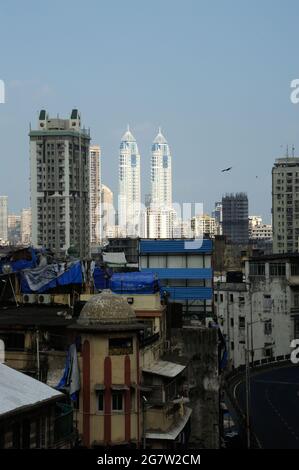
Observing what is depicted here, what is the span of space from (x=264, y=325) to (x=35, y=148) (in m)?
104

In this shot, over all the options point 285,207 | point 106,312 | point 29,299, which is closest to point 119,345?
point 106,312

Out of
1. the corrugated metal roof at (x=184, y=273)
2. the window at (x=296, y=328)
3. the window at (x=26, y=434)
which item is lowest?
the window at (x=296, y=328)

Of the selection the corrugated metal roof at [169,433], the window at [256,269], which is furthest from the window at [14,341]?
the window at [256,269]

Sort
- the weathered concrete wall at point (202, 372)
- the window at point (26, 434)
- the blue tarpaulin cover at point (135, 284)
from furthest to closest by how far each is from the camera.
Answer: the weathered concrete wall at point (202, 372) → the blue tarpaulin cover at point (135, 284) → the window at point (26, 434)

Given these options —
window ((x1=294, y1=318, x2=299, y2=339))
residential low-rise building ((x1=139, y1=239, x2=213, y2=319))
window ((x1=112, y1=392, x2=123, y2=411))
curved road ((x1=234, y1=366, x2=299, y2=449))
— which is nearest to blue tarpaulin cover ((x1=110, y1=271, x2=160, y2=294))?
window ((x1=112, y1=392, x2=123, y2=411))

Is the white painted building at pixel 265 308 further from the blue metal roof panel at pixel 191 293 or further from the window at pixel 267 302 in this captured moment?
the blue metal roof panel at pixel 191 293

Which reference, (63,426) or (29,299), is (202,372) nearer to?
(29,299)

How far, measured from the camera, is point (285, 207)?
526 feet

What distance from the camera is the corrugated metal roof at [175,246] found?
4459cm

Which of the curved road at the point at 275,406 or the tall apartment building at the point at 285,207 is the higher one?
the tall apartment building at the point at 285,207

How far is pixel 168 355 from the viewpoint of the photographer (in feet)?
98.8

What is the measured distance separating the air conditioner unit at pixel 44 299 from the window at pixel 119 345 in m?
8.66

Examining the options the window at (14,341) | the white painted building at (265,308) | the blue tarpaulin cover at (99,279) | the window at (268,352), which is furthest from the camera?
the window at (268,352)
